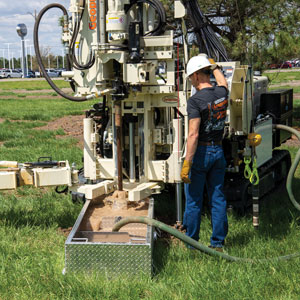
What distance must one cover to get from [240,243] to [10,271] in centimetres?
247

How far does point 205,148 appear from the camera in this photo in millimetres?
5598

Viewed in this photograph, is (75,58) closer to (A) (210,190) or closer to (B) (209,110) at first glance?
(B) (209,110)

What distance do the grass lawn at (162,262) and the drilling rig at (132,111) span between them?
16.2 inches

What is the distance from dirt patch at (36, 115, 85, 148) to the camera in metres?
15.1

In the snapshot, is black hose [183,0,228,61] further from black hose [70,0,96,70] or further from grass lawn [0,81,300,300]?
grass lawn [0,81,300,300]

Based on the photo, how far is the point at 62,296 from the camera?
182 inches

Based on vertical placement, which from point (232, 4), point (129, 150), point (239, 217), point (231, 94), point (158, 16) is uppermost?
point (232, 4)

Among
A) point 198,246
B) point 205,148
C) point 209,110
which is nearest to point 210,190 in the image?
point 205,148

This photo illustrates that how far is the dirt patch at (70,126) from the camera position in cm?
1509

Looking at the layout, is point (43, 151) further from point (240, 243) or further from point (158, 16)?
point (240, 243)

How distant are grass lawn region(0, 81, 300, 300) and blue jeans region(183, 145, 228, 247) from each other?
23cm

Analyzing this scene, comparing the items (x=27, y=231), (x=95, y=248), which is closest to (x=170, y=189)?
(x=27, y=231)

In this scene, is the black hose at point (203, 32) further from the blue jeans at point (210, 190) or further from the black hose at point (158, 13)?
the blue jeans at point (210, 190)

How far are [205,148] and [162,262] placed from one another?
49.1 inches
